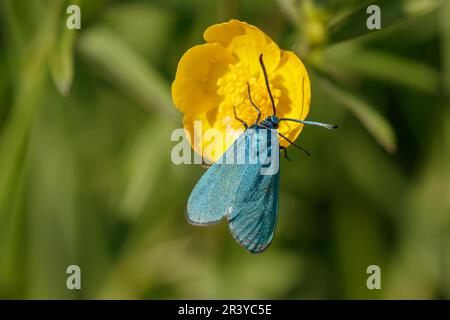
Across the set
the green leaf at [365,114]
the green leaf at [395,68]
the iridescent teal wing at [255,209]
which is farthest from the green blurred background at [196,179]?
the iridescent teal wing at [255,209]

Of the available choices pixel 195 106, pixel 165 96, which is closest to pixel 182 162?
pixel 165 96

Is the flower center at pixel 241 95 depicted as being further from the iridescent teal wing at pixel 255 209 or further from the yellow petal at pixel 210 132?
the iridescent teal wing at pixel 255 209

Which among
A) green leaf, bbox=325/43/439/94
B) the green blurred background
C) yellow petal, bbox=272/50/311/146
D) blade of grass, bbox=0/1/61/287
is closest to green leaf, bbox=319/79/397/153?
yellow petal, bbox=272/50/311/146

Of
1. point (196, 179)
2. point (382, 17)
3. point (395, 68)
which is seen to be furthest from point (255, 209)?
point (395, 68)

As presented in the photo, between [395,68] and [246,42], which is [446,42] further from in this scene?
[246,42]

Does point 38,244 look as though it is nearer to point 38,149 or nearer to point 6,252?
point 6,252

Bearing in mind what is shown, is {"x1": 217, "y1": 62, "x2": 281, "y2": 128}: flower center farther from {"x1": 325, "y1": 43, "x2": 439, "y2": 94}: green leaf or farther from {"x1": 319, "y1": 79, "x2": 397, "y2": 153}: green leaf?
{"x1": 325, "y1": 43, "x2": 439, "y2": 94}: green leaf
